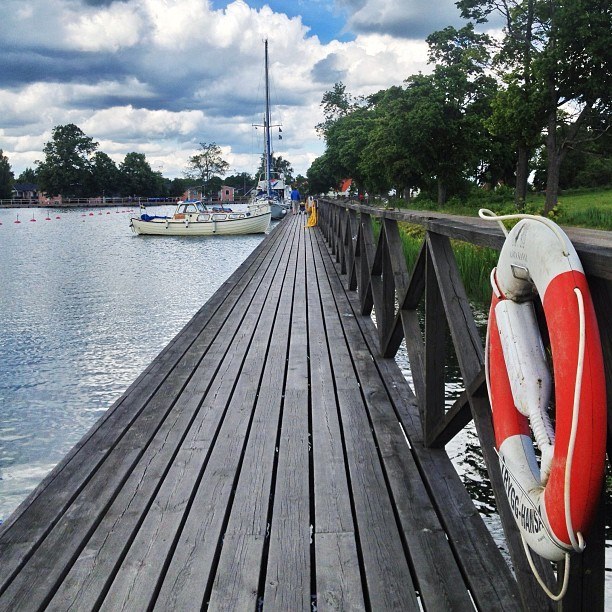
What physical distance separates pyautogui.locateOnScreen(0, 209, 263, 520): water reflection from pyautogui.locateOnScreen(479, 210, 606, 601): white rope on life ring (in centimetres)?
263

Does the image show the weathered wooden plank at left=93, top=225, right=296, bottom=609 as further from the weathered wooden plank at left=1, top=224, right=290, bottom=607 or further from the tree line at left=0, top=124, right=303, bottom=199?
the tree line at left=0, top=124, right=303, bottom=199

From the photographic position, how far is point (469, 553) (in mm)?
2051

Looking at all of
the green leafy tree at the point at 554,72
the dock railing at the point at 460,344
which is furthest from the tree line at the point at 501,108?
the dock railing at the point at 460,344

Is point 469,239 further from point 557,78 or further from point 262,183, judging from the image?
point 262,183

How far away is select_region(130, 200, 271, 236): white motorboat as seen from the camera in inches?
1139

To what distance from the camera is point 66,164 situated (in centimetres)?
9562

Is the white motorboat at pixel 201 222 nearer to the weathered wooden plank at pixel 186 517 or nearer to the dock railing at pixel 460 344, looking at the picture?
the dock railing at pixel 460 344

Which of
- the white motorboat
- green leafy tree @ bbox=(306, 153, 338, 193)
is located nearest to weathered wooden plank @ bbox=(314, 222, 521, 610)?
the white motorboat

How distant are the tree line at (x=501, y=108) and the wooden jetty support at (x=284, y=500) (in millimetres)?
17499

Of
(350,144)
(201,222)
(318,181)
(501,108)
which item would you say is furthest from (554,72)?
(318,181)

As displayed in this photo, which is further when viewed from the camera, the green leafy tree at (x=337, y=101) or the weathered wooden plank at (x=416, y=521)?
the green leafy tree at (x=337, y=101)

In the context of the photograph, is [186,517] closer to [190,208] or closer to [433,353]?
[433,353]

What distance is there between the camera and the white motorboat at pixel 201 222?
1139 inches

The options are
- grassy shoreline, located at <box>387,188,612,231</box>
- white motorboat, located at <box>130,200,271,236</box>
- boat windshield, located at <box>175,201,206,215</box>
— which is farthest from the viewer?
boat windshield, located at <box>175,201,206,215</box>
